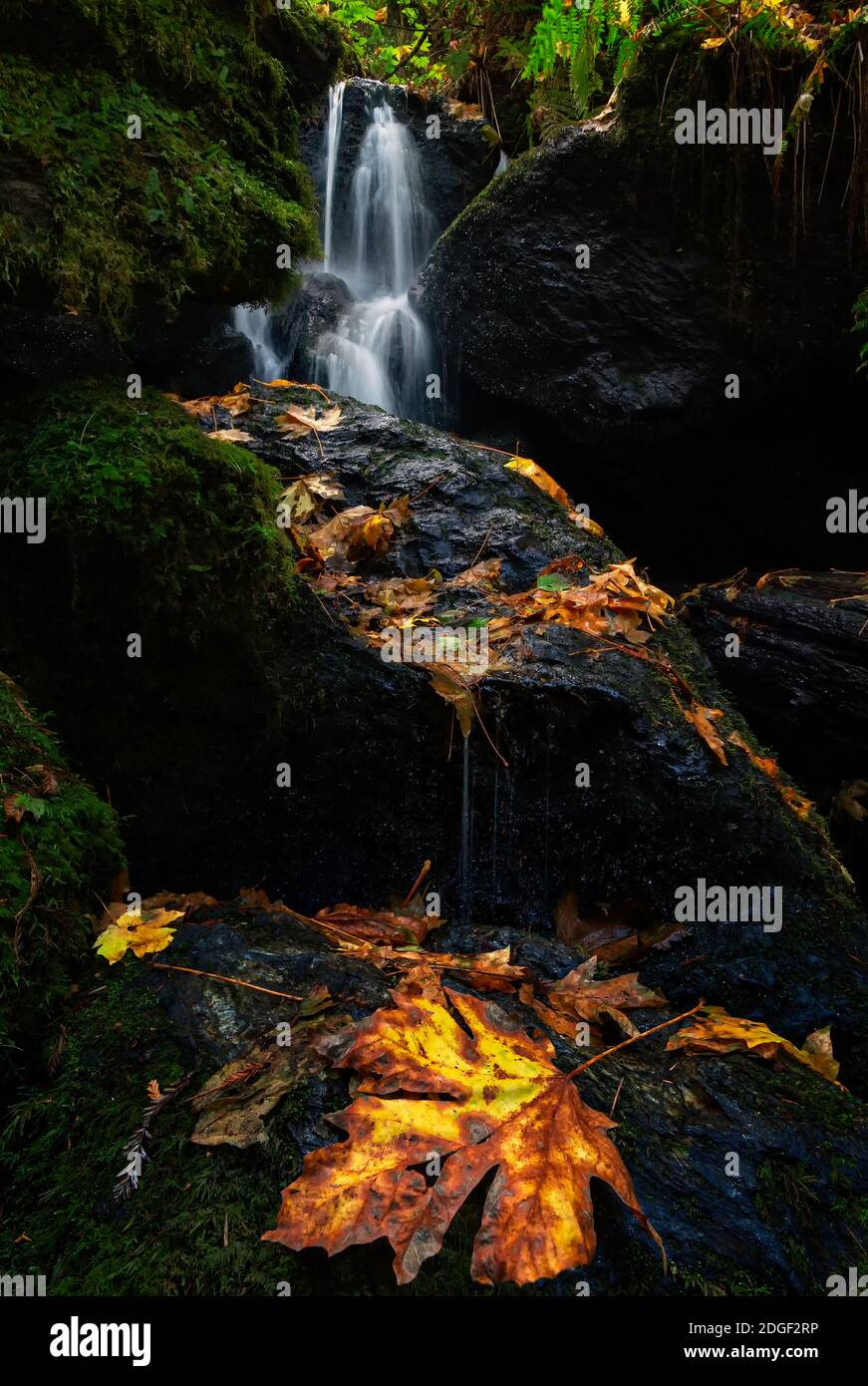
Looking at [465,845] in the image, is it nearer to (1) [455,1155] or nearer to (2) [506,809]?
(2) [506,809]

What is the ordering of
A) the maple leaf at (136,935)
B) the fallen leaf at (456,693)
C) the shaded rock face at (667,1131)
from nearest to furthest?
the shaded rock face at (667,1131) → the maple leaf at (136,935) → the fallen leaf at (456,693)

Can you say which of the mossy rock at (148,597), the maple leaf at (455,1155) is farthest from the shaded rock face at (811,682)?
the maple leaf at (455,1155)

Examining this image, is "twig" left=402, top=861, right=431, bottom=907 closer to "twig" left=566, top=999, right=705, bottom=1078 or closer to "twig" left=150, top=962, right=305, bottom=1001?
"twig" left=566, top=999, right=705, bottom=1078

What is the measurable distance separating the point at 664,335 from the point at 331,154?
20.0 feet

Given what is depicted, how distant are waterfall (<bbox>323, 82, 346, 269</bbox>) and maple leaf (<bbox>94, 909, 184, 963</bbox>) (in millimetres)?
9657

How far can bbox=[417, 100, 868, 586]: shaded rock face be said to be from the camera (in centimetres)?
600

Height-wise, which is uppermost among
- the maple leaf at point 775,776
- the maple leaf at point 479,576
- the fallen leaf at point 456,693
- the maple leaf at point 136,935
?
the maple leaf at point 479,576

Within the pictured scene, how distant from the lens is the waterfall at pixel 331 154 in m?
9.70

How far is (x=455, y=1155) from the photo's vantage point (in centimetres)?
144

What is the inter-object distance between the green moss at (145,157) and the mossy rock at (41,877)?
1444 millimetres

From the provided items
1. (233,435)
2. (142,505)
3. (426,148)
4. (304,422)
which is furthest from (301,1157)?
(426,148)

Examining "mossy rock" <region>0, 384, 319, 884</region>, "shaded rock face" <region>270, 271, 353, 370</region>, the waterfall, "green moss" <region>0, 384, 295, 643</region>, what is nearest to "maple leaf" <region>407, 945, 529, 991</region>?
"mossy rock" <region>0, 384, 319, 884</region>

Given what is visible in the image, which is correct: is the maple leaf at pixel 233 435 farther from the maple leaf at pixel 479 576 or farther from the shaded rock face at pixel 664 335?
the shaded rock face at pixel 664 335

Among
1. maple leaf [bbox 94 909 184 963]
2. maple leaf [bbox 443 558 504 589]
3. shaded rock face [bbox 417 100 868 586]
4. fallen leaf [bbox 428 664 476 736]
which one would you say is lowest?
maple leaf [bbox 94 909 184 963]
